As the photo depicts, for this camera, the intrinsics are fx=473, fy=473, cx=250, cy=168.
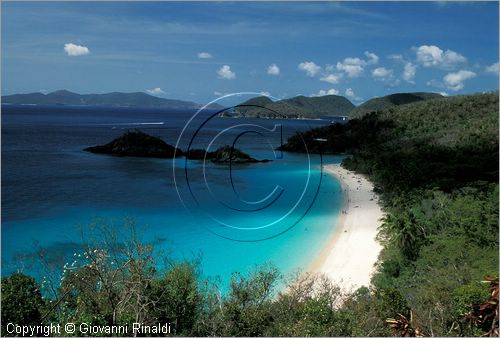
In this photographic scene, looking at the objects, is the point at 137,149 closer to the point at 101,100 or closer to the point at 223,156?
the point at 223,156

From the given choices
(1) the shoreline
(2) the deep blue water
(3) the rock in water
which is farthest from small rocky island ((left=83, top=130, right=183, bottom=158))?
(1) the shoreline

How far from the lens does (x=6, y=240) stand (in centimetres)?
2717

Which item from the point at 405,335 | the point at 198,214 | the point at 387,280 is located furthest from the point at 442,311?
the point at 198,214

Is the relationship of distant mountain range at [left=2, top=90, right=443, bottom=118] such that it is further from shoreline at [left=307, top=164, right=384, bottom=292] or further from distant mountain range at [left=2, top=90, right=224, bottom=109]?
shoreline at [left=307, top=164, right=384, bottom=292]

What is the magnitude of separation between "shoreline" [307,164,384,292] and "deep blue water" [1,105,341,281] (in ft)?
2.64

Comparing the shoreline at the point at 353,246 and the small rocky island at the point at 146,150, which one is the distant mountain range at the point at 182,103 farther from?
the shoreline at the point at 353,246

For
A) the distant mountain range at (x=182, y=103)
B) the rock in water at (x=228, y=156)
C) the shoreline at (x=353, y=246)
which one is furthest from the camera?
the distant mountain range at (x=182, y=103)

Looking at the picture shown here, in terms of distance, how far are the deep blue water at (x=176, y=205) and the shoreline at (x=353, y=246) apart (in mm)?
806

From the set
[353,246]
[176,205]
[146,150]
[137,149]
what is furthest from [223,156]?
[353,246]

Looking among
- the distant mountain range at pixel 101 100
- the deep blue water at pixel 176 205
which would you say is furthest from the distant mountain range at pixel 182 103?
the deep blue water at pixel 176 205

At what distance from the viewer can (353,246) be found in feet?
86.7

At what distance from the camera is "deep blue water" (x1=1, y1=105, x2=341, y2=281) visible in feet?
83.6

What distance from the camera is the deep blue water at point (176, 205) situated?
25469mm

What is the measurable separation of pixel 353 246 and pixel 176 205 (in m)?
15.0
